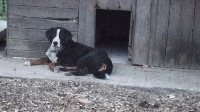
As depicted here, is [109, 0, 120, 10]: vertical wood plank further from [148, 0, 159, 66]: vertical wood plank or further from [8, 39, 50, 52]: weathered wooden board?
[8, 39, 50, 52]: weathered wooden board

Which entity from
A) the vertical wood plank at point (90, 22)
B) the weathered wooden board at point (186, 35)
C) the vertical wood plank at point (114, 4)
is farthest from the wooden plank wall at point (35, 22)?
the weathered wooden board at point (186, 35)

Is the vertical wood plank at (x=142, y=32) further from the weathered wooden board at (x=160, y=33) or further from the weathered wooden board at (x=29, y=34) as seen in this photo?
the weathered wooden board at (x=29, y=34)

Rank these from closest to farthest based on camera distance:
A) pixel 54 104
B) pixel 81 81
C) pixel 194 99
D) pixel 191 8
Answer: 1. pixel 54 104
2. pixel 194 99
3. pixel 81 81
4. pixel 191 8

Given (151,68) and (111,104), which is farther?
(151,68)

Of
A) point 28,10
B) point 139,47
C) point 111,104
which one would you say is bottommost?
point 111,104

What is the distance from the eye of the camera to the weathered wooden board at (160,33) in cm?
742

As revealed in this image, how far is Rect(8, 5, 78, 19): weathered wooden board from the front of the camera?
757 centimetres

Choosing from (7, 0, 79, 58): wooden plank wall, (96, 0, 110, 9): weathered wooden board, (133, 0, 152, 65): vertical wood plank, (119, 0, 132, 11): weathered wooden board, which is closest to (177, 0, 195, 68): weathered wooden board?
(133, 0, 152, 65): vertical wood plank

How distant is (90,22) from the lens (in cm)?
761

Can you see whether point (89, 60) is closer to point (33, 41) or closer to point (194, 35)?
point (33, 41)

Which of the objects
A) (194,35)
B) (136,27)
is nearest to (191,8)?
(194,35)

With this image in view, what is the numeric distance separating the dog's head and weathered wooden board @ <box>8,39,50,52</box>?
50 centimetres

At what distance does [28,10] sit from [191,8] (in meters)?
2.87

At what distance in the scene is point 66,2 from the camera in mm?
7531
